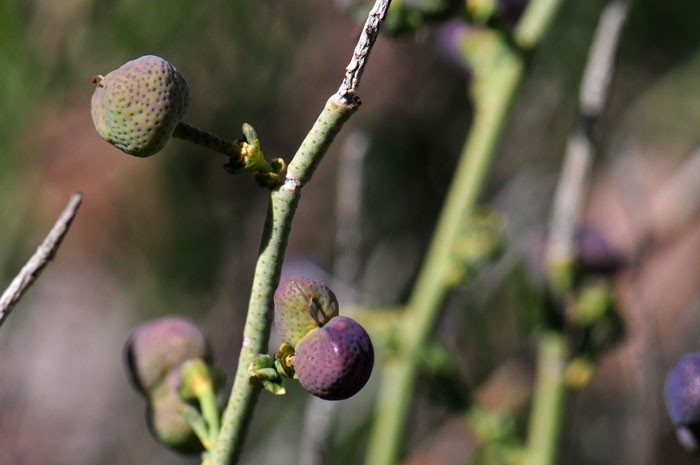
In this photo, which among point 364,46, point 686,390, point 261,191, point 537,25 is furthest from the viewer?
point 261,191

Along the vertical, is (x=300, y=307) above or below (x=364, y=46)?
below

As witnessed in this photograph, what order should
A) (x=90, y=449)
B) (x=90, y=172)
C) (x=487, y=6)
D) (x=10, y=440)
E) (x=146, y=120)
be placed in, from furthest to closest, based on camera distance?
1. (x=90, y=172)
2. (x=90, y=449)
3. (x=10, y=440)
4. (x=487, y=6)
5. (x=146, y=120)

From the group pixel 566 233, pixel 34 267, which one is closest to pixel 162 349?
pixel 34 267

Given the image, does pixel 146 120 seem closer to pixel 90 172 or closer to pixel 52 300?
pixel 90 172

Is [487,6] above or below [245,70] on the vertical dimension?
above

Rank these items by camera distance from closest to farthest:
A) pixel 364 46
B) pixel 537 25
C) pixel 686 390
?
1. pixel 364 46
2. pixel 686 390
3. pixel 537 25

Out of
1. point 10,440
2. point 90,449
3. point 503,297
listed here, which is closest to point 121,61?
point 10,440

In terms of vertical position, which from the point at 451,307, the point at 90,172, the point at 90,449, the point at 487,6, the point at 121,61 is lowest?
the point at 90,449

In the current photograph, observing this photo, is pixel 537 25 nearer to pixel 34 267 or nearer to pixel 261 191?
pixel 34 267
